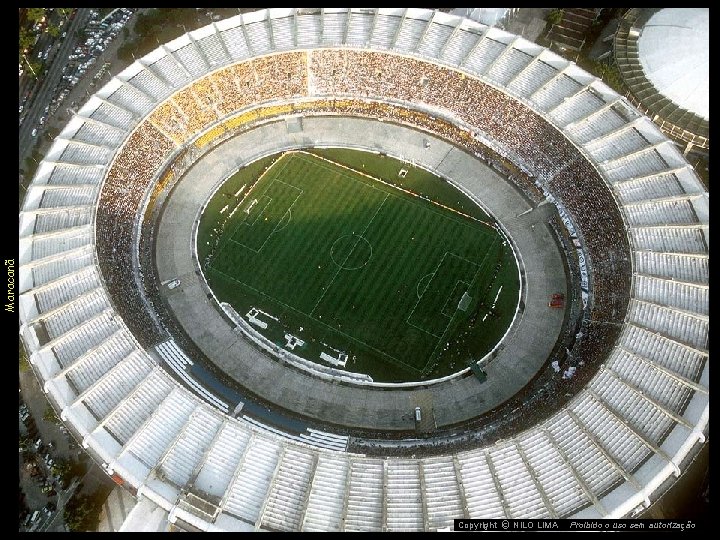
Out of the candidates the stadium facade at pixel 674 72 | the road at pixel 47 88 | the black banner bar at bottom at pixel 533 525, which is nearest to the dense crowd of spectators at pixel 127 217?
the road at pixel 47 88

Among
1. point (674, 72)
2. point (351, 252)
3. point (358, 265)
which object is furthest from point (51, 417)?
point (674, 72)

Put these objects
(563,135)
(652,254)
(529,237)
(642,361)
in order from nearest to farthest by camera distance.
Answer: (642,361), (652,254), (563,135), (529,237)

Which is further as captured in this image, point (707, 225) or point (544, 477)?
point (707, 225)

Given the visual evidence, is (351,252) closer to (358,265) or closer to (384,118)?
(358,265)

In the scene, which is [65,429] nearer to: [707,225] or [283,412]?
[283,412]

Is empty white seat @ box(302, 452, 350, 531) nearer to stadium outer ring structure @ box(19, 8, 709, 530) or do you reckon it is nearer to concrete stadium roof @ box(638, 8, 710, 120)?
stadium outer ring structure @ box(19, 8, 709, 530)
